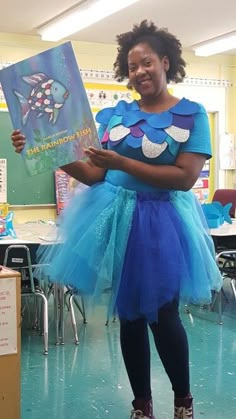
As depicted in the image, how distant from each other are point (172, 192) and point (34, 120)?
0.54m

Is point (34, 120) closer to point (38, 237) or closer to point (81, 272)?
point (81, 272)

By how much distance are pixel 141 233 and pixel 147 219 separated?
53 mm

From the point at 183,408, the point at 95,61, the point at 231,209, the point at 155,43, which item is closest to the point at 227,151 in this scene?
the point at 231,209

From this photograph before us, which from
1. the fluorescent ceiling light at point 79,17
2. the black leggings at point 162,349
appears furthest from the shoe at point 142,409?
the fluorescent ceiling light at point 79,17

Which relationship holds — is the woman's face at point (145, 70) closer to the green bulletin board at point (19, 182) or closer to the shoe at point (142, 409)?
the shoe at point (142, 409)

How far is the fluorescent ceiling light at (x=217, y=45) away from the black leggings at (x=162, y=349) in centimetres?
466

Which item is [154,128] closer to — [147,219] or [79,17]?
[147,219]

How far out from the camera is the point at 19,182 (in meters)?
6.00

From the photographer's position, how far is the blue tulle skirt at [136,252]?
1.80 meters

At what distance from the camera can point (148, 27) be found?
187 cm

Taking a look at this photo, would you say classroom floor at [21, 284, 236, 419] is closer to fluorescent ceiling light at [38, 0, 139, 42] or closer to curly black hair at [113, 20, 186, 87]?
curly black hair at [113, 20, 186, 87]

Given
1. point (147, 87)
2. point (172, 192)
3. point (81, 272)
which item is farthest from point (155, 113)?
point (81, 272)

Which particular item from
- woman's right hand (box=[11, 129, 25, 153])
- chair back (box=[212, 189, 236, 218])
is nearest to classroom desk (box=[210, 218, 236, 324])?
chair back (box=[212, 189, 236, 218])

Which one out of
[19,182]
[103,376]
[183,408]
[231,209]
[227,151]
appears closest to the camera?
[183,408]
